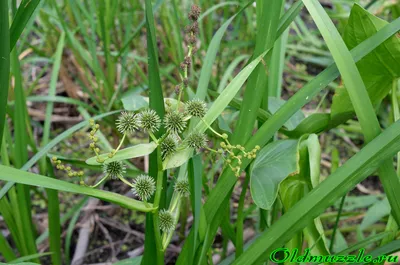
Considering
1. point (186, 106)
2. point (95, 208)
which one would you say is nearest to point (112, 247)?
point (95, 208)

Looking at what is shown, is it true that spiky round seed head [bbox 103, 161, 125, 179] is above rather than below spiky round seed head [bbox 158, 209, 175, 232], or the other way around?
above

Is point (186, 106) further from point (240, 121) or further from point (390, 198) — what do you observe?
point (390, 198)


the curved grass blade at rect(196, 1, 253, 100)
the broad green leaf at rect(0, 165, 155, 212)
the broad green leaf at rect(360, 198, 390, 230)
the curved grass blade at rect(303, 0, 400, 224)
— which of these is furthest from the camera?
the broad green leaf at rect(360, 198, 390, 230)

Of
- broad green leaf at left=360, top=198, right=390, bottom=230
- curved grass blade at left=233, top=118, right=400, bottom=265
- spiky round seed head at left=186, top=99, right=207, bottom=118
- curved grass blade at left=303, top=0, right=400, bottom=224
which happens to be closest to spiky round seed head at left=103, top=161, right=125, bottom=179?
spiky round seed head at left=186, top=99, right=207, bottom=118

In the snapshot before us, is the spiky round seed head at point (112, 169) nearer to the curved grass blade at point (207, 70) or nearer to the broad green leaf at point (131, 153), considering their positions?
the broad green leaf at point (131, 153)

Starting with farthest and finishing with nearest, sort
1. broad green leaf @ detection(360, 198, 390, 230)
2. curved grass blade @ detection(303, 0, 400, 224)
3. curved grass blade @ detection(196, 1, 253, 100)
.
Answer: broad green leaf @ detection(360, 198, 390, 230) < curved grass blade @ detection(196, 1, 253, 100) < curved grass blade @ detection(303, 0, 400, 224)

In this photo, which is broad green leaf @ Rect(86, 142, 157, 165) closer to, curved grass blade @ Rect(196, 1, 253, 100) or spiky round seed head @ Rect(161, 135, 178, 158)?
spiky round seed head @ Rect(161, 135, 178, 158)

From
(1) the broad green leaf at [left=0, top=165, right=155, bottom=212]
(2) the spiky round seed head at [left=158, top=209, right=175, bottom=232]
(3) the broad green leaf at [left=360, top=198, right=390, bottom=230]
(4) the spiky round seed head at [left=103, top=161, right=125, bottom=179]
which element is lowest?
(1) the broad green leaf at [left=0, top=165, right=155, bottom=212]

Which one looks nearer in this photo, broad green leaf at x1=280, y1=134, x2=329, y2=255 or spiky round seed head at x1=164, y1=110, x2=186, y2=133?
spiky round seed head at x1=164, y1=110, x2=186, y2=133

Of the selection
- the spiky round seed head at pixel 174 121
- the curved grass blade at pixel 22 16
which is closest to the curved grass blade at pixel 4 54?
the curved grass blade at pixel 22 16
